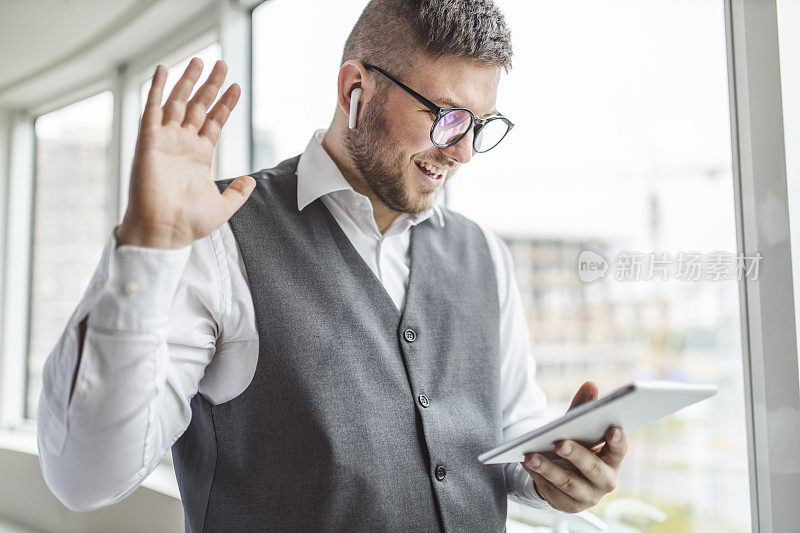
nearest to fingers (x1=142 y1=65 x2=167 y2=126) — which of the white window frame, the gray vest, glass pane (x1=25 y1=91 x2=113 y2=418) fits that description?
the gray vest

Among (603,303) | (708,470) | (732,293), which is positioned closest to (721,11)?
(732,293)

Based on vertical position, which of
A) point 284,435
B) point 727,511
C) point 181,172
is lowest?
point 727,511

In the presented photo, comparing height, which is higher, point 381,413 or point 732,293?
point 732,293

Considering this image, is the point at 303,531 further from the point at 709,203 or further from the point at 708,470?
the point at 709,203

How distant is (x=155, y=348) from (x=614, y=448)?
0.70 m

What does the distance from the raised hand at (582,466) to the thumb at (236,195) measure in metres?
0.59

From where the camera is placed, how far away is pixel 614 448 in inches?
37.9

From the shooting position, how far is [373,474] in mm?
999

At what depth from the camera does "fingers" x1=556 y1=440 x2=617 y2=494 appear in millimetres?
924

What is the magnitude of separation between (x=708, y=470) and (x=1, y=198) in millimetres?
3453

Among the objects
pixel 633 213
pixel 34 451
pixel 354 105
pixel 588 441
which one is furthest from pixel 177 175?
pixel 34 451

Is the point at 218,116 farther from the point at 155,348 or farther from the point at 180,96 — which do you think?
the point at 155,348

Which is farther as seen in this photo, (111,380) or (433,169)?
(433,169)

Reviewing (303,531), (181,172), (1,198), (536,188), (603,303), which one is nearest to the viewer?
(181,172)
